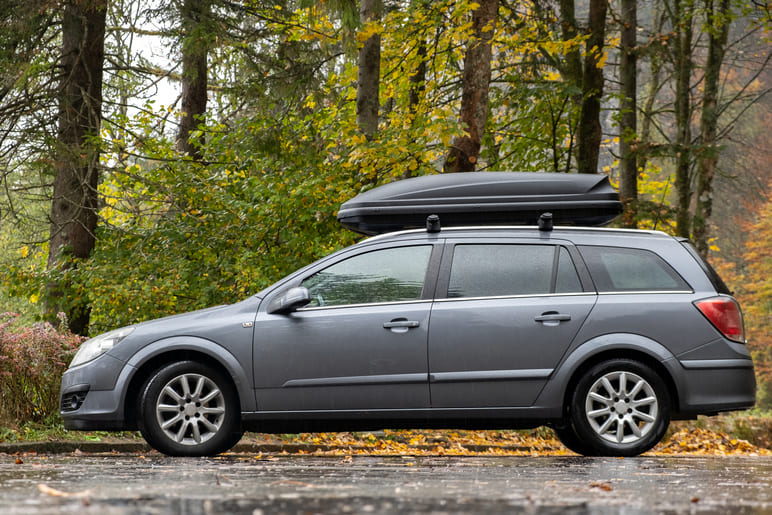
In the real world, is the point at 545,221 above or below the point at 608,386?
above

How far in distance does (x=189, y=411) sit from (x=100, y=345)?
940 millimetres

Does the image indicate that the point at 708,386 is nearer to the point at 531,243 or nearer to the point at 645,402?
the point at 645,402

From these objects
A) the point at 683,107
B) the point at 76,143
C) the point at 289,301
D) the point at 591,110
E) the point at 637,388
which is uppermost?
the point at 683,107

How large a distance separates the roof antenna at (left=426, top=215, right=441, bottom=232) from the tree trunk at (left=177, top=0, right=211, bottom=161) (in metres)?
8.35

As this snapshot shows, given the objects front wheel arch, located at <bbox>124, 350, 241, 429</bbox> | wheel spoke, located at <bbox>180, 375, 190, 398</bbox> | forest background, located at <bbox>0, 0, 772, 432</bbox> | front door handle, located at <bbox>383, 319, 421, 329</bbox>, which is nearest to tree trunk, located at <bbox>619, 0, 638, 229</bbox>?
forest background, located at <bbox>0, 0, 772, 432</bbox>

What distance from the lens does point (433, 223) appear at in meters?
7.31

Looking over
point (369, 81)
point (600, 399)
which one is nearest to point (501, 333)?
point (600, 399)

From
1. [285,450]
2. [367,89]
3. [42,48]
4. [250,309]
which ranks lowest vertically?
[285,450]

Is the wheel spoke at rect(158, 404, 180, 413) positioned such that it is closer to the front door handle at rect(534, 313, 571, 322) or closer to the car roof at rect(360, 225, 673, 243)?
the car roof at rect(360, 225, 673, 243)

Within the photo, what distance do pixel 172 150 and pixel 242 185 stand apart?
1.93 metres

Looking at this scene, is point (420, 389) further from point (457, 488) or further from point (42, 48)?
point (42, 48)

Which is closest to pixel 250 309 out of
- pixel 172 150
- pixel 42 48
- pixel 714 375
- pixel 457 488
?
pixel 457 488

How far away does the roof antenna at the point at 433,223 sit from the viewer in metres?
7.29

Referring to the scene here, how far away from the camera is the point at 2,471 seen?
556 cm
